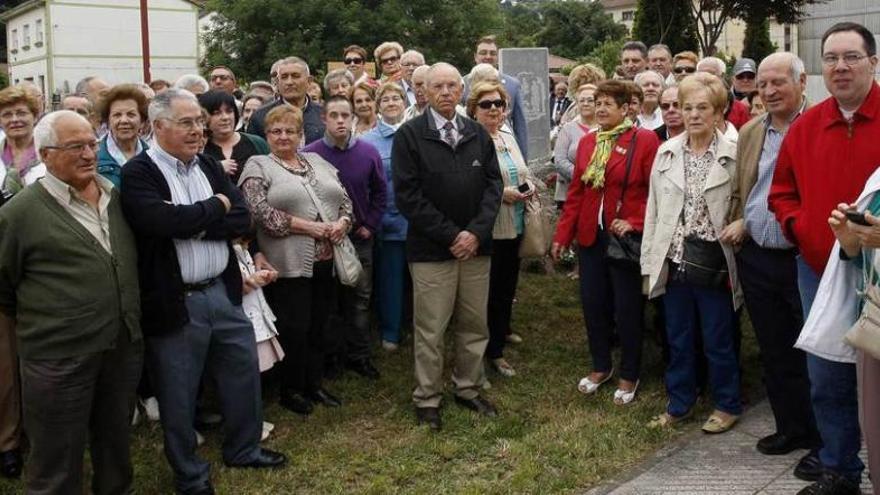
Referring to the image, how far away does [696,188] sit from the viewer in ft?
17.2

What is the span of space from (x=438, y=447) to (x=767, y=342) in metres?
1.98

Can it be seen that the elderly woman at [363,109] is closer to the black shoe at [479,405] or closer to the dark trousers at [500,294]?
the dark trousers at [500,294]

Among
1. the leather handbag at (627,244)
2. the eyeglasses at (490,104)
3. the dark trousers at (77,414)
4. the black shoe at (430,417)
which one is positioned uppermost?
the eyeglasses at (490,104)

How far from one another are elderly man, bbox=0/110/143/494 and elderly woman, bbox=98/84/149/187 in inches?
35.4

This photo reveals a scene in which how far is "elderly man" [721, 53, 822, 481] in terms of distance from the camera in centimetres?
476

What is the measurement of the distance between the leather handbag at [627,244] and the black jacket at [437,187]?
83 cm

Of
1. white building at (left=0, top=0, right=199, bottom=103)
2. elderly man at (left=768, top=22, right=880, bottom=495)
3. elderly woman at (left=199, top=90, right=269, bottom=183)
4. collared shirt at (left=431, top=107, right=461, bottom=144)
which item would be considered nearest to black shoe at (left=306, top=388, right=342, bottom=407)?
elderly woman at (left=199, top=90, right=269, bottom=183)

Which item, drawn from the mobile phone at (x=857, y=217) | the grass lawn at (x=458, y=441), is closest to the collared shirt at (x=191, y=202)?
the grass lawn at (x=458, y=441)

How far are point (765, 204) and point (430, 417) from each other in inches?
94.4

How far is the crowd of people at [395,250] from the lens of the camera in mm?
3963

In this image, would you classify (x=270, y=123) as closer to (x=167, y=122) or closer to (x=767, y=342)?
(x=167, y=122)

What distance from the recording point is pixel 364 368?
21.6 ft

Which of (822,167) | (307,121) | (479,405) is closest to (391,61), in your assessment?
(307,121)

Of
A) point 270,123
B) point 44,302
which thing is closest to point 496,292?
point 270,123
